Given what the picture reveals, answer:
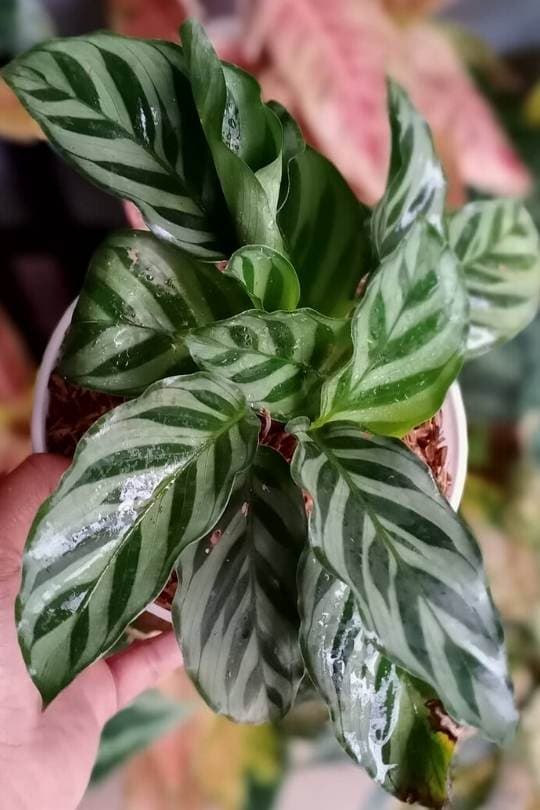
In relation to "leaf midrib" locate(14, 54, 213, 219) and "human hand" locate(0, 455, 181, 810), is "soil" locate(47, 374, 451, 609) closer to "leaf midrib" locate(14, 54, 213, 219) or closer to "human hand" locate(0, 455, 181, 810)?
"human hand" locate(0, 455, 181, 810)

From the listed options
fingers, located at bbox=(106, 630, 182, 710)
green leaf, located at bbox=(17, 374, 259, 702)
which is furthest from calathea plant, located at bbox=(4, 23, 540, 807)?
fingers, located at bbox=(106, 630, 182, 710)

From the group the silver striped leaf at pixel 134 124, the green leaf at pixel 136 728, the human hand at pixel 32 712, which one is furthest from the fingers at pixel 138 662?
the silver striped leaf at pixel 134 124

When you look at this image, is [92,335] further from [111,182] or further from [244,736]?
[244,736]

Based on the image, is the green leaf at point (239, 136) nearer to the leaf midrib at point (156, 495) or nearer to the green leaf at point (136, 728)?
the leaf midrib at point (156, 495)

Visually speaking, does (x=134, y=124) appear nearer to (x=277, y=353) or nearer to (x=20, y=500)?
(x=277, y=353)

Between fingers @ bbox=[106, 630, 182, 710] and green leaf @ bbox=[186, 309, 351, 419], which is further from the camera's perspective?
fingers @ bbox=[106, 630, 182, 710]

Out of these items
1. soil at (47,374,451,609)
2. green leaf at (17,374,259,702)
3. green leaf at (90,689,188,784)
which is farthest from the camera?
green leaf at (90,689,188,784)

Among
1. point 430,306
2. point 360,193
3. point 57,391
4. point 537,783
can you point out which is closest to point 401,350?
point 430,306

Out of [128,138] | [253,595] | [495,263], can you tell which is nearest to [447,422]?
[495,263]
